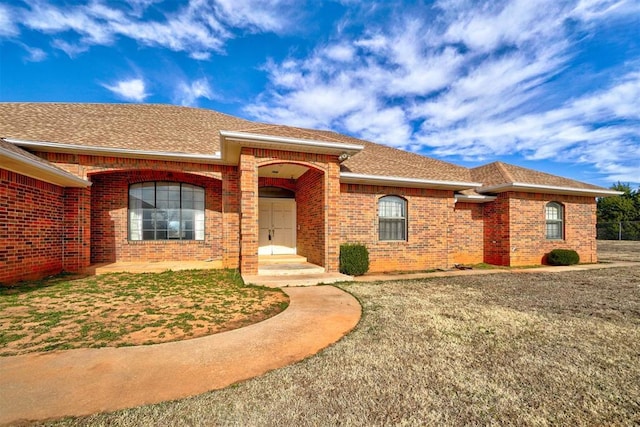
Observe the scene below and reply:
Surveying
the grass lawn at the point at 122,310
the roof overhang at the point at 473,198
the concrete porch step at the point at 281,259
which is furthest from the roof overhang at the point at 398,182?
the grass lawn at the point at 122,310

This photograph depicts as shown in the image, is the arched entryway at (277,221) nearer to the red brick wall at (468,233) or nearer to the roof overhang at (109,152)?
the roof overhang at (109,152)

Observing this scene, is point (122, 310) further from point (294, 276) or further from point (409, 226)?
point (409, 226)

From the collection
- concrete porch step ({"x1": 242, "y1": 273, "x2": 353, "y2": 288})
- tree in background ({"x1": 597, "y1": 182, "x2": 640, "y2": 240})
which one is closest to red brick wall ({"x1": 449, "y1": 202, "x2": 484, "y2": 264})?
concrete porch step ({"x1": 242, "y1": 273, "x2": 353, "y2": 288})

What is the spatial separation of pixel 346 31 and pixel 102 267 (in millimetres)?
11308

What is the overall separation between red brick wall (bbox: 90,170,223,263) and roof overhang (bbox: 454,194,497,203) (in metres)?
9.62

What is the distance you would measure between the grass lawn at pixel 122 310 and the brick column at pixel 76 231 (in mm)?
1043

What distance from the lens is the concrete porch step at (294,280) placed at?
265 inches

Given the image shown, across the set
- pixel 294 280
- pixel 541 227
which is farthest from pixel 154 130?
pixel 541 227

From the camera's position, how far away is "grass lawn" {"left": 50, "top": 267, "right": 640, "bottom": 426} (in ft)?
7.06

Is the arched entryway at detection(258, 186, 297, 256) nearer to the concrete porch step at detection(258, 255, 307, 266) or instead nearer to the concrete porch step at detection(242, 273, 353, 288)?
the concrete porch step at detection(258, 255, 307, 266)

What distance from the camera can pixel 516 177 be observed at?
38.6 ft

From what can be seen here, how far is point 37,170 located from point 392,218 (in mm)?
10350

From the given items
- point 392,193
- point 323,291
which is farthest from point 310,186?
point 323,291

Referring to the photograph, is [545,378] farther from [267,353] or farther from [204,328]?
[204,328]
